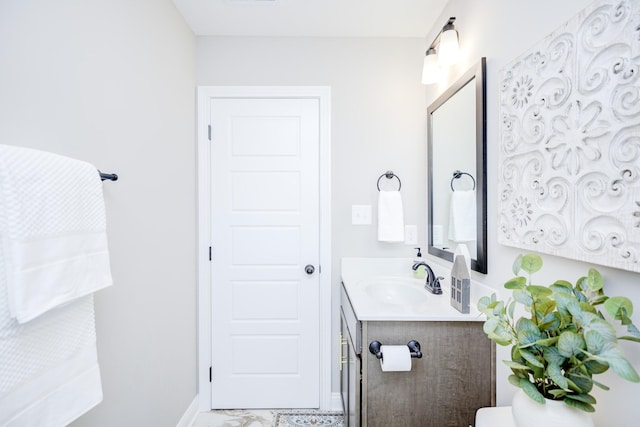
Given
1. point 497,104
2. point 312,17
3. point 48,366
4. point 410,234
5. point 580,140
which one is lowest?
point 48,366

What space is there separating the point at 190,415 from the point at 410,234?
1831 millimetres

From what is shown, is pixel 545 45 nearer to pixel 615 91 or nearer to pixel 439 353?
pixel 615 91

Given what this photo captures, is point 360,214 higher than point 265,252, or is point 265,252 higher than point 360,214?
point 360,214

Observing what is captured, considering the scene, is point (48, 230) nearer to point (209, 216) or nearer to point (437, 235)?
point (209, 216)

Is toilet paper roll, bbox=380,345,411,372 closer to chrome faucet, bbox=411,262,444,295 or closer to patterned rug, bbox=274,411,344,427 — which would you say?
chrome faucet, bbox=411,262,444,295

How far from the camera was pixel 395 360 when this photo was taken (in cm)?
111

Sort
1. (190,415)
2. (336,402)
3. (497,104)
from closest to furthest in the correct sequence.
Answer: (497,104)
(190,415)
(336,402)

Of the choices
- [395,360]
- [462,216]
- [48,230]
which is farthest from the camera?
[462,216]

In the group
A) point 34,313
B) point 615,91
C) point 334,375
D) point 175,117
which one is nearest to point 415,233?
point 334,375

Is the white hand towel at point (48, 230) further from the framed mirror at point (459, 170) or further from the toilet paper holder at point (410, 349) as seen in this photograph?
the framed mirror at point (459, 170)

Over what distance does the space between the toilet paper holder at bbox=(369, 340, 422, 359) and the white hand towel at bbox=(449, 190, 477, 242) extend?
574 mm

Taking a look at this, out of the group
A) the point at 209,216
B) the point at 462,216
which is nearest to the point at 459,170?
the point at 462,216

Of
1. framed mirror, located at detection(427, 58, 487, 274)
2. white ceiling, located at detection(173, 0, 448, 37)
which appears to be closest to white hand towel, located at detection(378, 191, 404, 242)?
framed mirror, located at detection(427, 58, 487, 274)

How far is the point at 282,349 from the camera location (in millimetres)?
2016
